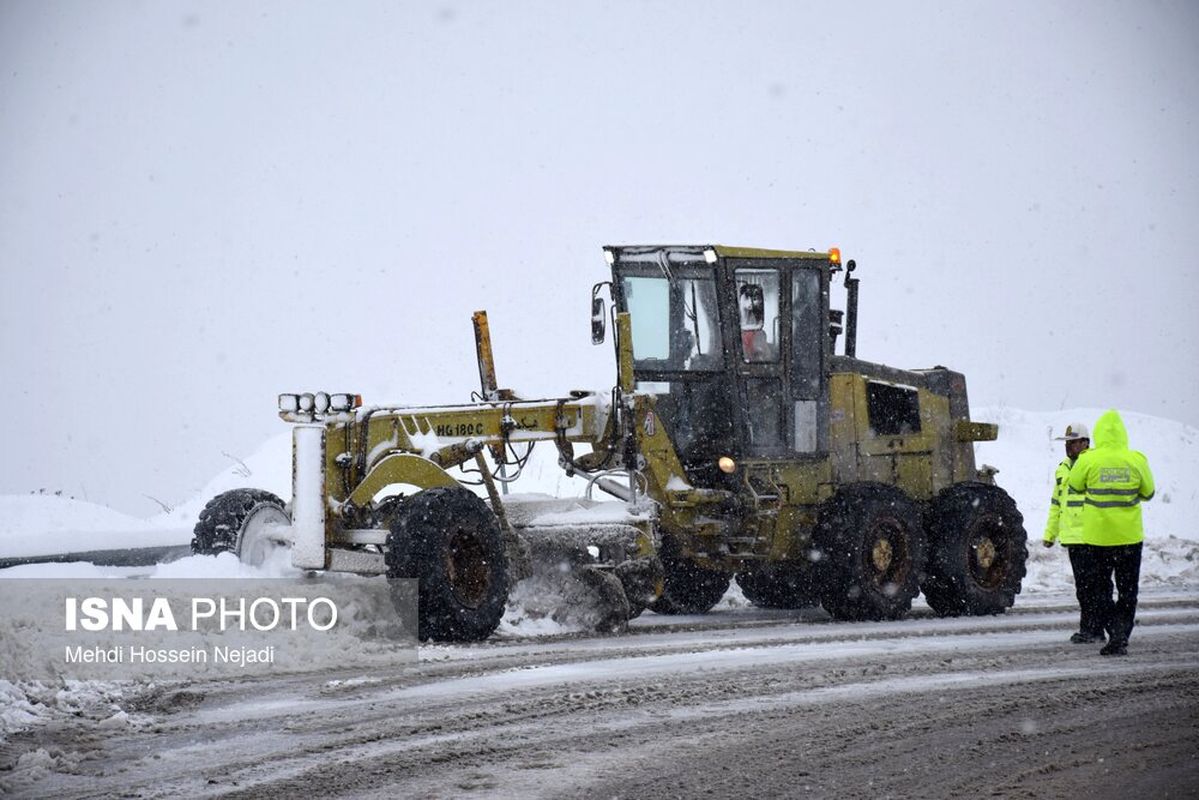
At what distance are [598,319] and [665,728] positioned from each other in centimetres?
548

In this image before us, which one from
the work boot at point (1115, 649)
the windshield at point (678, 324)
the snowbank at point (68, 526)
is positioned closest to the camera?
Answer: the work boot at point (1115, 649)

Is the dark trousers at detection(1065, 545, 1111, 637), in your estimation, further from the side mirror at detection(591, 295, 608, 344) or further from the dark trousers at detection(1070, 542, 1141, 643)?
the side mirror at detection(591, 295, 608, 344)

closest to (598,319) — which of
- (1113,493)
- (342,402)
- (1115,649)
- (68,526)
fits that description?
(342,402)

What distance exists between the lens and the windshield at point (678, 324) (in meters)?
13.4

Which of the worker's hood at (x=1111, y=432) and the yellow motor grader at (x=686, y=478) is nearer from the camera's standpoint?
the worker's hood at (x=1111, y=432)

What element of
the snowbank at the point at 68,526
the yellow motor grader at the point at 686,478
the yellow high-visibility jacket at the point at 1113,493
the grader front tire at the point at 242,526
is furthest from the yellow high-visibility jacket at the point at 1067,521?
the snowbank at the point at 68,526

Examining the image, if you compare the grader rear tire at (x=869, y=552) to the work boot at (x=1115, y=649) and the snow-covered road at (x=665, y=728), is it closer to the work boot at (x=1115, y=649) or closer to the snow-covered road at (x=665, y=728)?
the snow-covered road at (x=665, y=728)

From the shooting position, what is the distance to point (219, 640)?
9.97 metres

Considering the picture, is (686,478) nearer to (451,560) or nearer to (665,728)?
(451,560)

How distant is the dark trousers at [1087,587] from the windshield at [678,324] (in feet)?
12.0

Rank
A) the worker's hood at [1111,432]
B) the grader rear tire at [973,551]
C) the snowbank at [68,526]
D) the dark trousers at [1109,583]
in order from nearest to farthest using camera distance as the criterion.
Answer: the dark trousers at [1109,583]
the worker's hood at [1111,432]
the grader rear tire at [973,551]
the snowbank at [68,526]

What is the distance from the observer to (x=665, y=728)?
292 inches

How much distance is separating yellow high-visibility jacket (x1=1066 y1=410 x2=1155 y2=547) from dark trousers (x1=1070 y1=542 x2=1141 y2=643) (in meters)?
0.10

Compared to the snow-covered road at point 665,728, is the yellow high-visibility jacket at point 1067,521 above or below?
above
